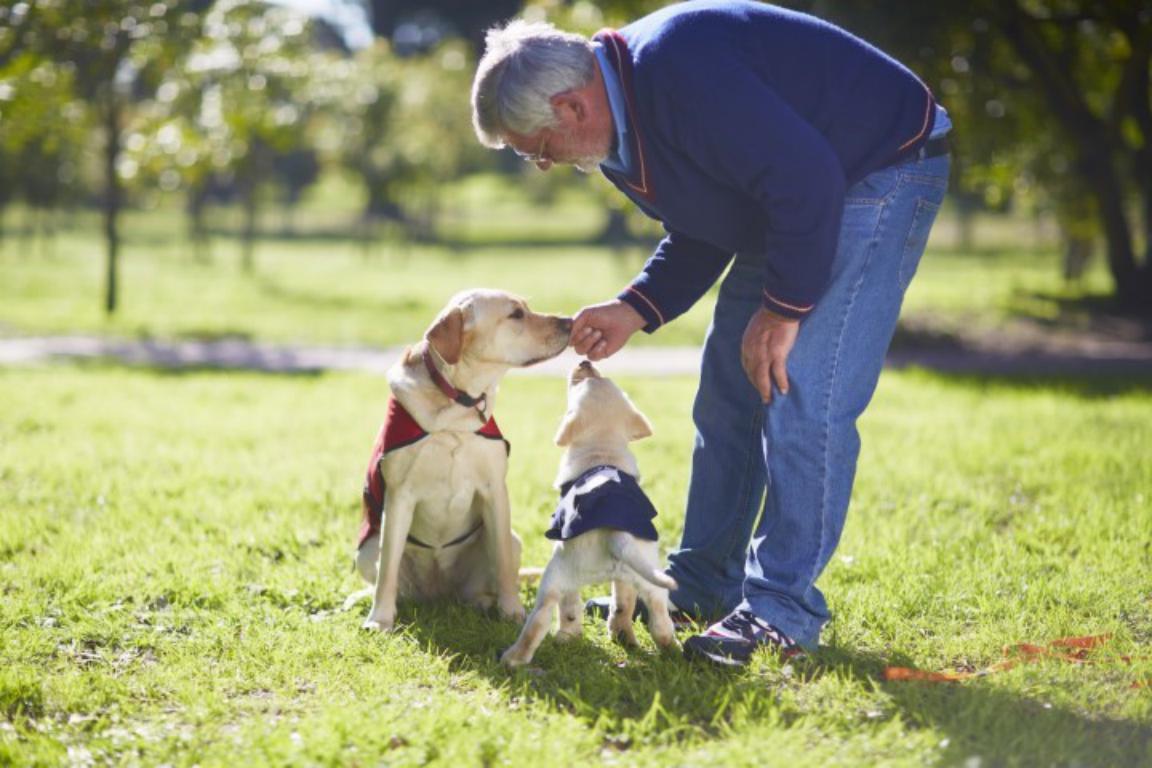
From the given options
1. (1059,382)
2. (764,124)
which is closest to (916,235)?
(764,124)

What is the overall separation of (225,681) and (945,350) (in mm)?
11127

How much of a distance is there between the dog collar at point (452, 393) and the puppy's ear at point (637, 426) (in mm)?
582

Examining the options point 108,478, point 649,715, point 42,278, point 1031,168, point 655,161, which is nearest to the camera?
point 649,715

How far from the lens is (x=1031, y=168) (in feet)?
59.7

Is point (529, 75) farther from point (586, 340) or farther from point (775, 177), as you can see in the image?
point (586, 340)

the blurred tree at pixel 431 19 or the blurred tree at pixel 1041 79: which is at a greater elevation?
the blurred tree at pixel 431 19

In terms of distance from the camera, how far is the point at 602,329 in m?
4.31

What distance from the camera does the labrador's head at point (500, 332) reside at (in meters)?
4.27

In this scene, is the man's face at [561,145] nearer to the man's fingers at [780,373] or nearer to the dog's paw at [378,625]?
the man's fingers at [780,373]

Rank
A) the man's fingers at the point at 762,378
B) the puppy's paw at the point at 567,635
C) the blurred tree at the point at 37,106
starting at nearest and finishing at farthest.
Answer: the man's fingers at the point at 762,378 → the puppy's paw at the point at 567,635 → the blurred tree at the point at 37,106

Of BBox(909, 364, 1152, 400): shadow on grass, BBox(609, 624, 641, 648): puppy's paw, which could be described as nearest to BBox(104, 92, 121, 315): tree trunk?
BBox(909, 364, 1152, 400): shadow on grass

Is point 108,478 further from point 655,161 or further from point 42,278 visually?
point 42,278

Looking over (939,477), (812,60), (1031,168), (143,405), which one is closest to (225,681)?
(812,60)

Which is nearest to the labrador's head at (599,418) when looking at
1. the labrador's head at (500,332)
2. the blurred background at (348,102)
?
the labrador's head at (500,332)
